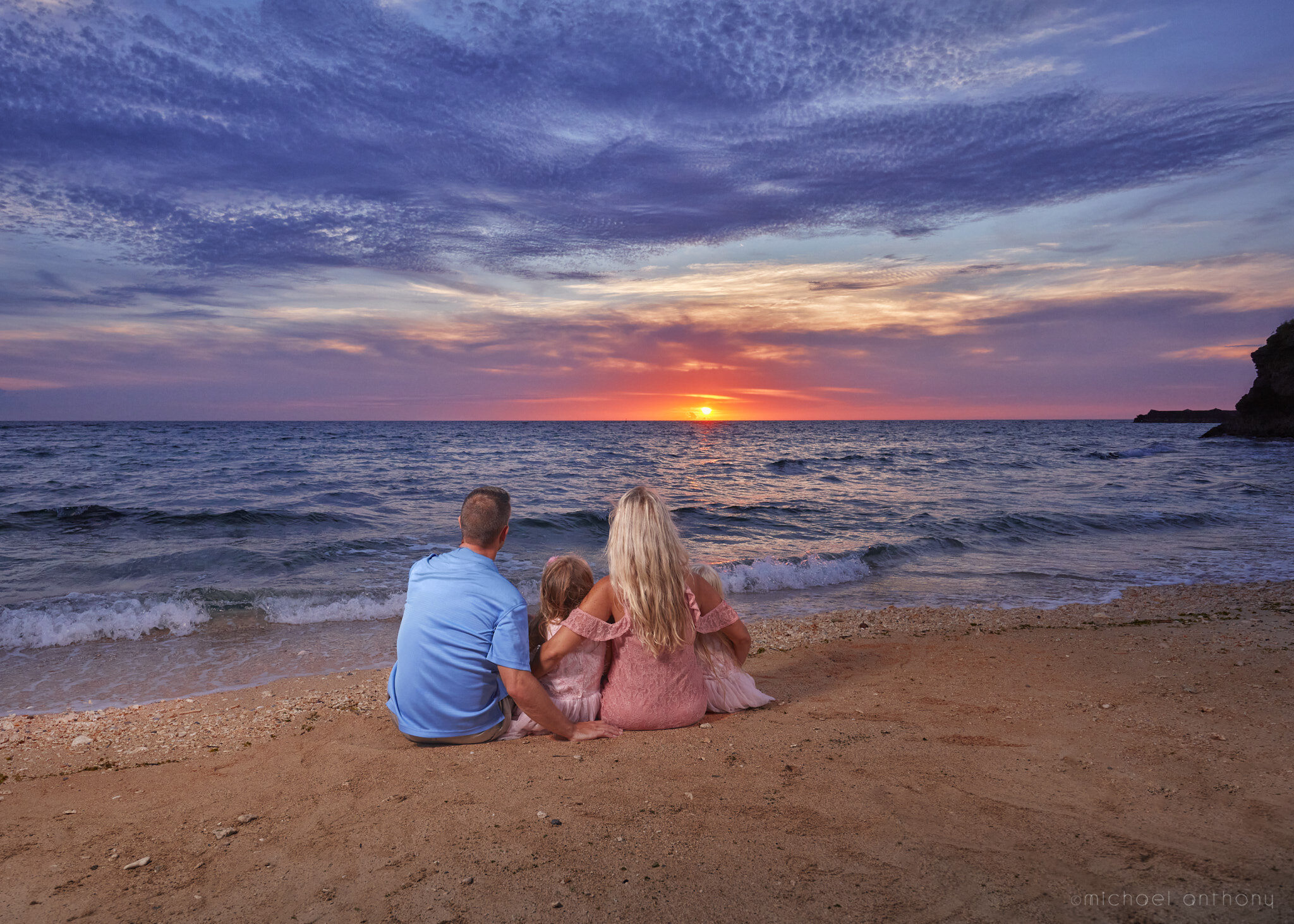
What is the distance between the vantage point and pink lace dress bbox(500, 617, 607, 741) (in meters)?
4.47

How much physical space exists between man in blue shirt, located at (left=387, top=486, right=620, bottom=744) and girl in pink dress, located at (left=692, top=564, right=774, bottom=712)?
795 mm

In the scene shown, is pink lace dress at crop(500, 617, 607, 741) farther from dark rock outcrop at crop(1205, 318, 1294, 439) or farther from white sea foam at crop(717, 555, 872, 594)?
dark rock outcrop at crop(1205, 318, 1294, 439)

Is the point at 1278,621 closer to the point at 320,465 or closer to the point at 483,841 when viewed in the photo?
the point at 483,841

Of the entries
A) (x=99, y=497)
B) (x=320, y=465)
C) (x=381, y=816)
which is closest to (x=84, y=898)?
(x=381, y=816)

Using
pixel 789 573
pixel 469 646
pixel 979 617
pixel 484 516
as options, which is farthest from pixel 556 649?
pixel 789 573

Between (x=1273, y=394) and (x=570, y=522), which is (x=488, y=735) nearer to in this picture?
(x=570, y=522)

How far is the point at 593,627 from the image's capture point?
14.1 feet

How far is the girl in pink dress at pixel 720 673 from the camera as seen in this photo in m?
4.70

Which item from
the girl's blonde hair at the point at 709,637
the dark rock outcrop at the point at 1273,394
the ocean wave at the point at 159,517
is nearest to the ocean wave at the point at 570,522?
the ocean wave at the point at 159,517

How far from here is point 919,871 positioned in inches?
103

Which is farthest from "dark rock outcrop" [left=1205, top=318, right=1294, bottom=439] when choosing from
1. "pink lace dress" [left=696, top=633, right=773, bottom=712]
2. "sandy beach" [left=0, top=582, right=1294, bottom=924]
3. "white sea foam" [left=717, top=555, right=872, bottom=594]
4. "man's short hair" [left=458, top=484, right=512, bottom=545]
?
"man's short hair" [left=458, top=484, right=512, bottom=545]

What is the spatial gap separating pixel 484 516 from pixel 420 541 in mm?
10581

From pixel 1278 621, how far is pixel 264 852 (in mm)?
9383

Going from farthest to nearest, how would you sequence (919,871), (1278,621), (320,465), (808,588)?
(320,465) < (808,588) < (1278,621) < (919,871)
